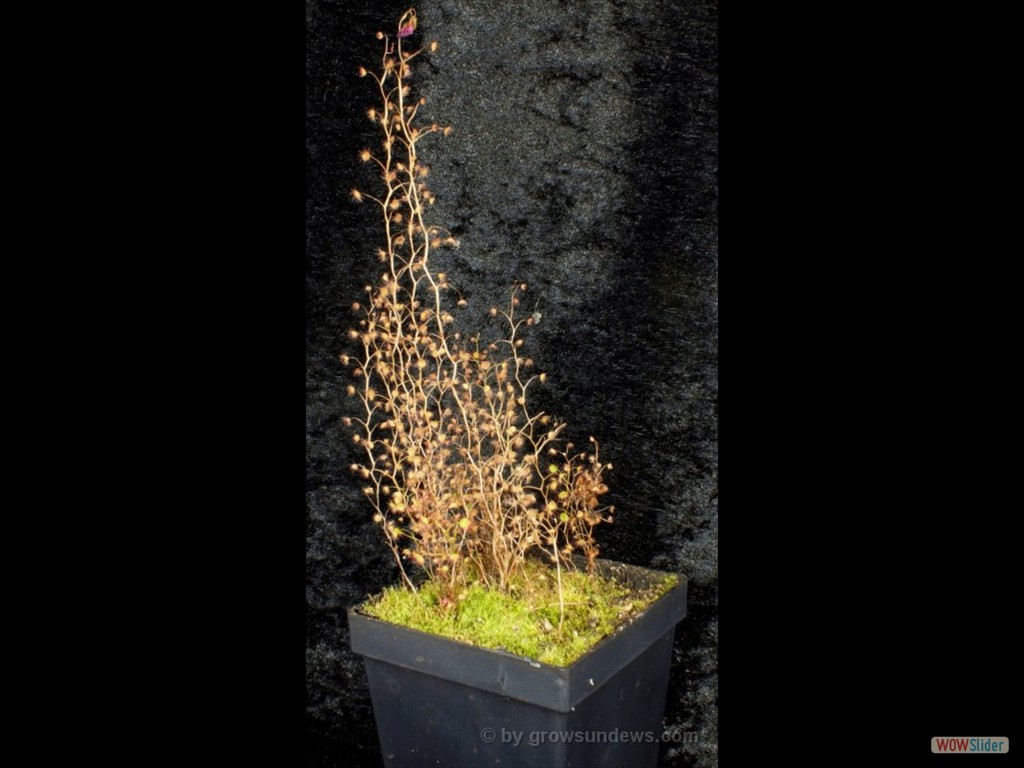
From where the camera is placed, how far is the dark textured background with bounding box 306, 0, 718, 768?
2.14 meters

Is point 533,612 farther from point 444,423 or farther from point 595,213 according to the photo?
point 595,213

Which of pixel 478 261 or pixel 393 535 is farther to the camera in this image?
pixel 478 261

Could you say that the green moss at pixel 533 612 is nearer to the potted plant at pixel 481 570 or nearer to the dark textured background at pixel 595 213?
the potted plant at pixel 481 570

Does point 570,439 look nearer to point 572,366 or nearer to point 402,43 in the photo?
point 572,366

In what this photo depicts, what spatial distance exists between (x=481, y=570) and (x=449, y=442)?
0.30 metres

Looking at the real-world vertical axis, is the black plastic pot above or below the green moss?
below

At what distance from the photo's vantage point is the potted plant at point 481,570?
1.81m

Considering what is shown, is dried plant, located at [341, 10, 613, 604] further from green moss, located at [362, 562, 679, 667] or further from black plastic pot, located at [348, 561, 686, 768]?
black plastic pot, located at [348, 561, 686, 768]

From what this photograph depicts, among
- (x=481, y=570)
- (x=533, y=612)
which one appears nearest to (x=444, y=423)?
(x=481, y=570)

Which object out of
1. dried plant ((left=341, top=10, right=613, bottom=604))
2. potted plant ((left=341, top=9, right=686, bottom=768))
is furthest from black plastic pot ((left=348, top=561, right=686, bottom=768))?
dried plant ((left=341, top=10, right=613, bottom=604))

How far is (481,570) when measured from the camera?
2.12 meters
